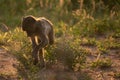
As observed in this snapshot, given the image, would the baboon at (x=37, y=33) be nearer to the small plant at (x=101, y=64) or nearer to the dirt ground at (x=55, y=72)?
the dirt ground at (x=55, y=72)

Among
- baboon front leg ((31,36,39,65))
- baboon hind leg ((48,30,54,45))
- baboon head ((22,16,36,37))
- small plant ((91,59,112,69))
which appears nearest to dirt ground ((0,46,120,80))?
small plant ((91,59,112,69))

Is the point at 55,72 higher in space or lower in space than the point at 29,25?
lower

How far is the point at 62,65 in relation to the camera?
25.6 feet

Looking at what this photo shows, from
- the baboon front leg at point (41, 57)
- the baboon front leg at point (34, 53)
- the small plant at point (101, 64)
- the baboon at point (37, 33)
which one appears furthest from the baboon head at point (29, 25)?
the small plant at point (101, 64)

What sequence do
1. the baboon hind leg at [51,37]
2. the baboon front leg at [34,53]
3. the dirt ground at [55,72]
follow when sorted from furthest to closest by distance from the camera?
the baboon hind leg at [51,37]
the baboon front leg at [34,53]
the dirt ground at [55,72]

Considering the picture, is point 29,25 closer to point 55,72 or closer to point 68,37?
point 55,72

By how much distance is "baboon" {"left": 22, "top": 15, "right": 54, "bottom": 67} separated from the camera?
23.5 feet

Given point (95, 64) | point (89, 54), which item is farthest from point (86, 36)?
point (95, 64)

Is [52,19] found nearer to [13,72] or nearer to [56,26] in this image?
[56,26]

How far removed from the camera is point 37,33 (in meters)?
7.30

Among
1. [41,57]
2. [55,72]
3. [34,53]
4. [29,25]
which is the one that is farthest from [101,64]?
[29,25]

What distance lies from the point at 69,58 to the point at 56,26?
120 inches

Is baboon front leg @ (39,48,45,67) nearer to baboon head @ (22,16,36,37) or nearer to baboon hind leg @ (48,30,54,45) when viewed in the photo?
baboon hind leg @ (48,30,54,45)

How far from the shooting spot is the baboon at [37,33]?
7148 millimetres
